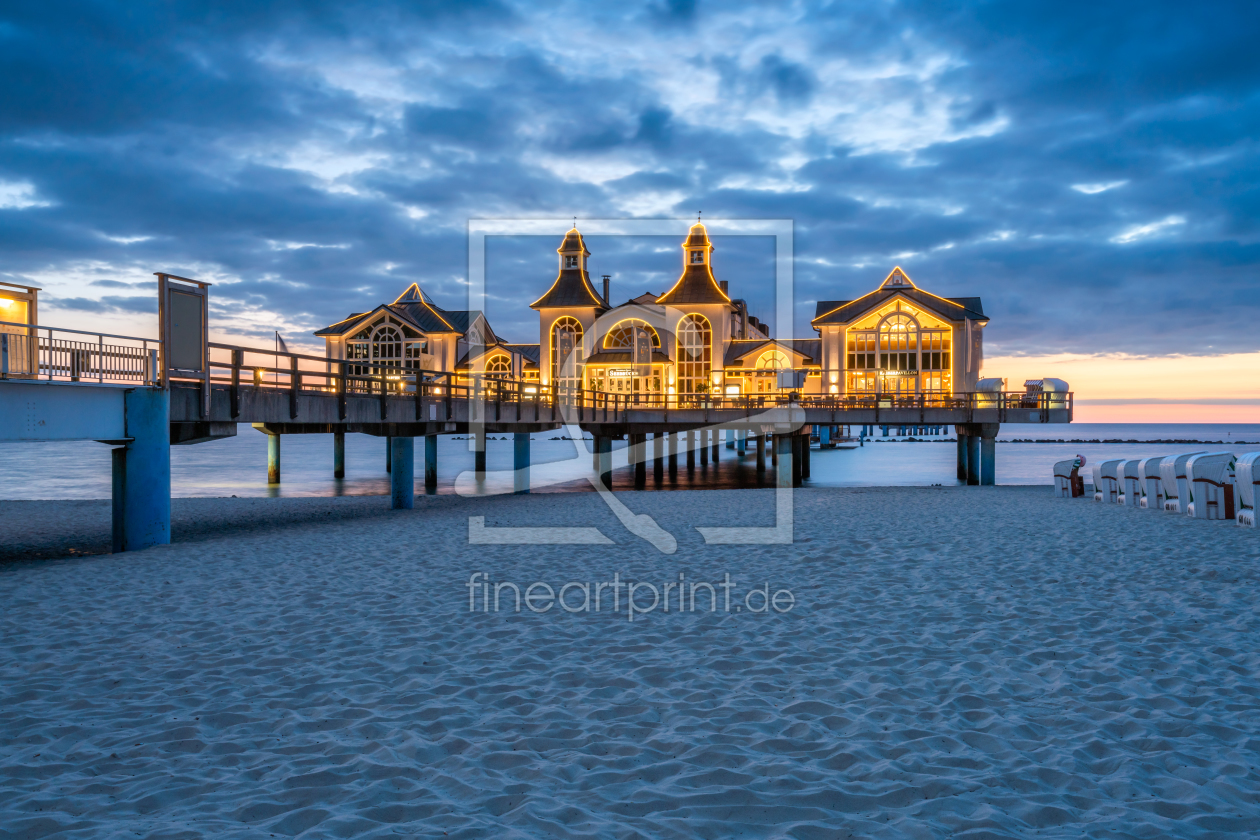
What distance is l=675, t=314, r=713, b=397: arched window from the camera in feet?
164

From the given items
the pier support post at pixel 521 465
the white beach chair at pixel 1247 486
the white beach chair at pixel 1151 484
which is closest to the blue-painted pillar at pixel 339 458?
the pier support post at pixel 521 465

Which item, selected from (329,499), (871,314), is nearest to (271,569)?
(329,499)

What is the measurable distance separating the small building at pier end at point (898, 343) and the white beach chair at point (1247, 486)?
2532cm

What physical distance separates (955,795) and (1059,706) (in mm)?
1946

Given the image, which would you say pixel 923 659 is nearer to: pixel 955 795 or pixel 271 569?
pixel 955 795

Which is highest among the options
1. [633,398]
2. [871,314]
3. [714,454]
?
[871,314]

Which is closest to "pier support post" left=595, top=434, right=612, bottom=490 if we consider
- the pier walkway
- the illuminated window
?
the pier walkway

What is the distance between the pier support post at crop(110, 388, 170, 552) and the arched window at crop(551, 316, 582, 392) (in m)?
38.6

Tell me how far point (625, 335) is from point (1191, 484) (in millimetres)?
36349

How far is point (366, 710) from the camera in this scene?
585cm

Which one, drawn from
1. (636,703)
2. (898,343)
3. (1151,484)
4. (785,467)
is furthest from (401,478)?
(898,343)

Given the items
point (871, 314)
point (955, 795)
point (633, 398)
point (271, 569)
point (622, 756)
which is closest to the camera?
point (955, 795)

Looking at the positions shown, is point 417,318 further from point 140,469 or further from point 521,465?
point 140,469

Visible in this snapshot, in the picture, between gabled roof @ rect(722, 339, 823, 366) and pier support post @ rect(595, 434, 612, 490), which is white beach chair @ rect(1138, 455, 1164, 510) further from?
gabled roof @ rect(722, 339, 823, 366)
